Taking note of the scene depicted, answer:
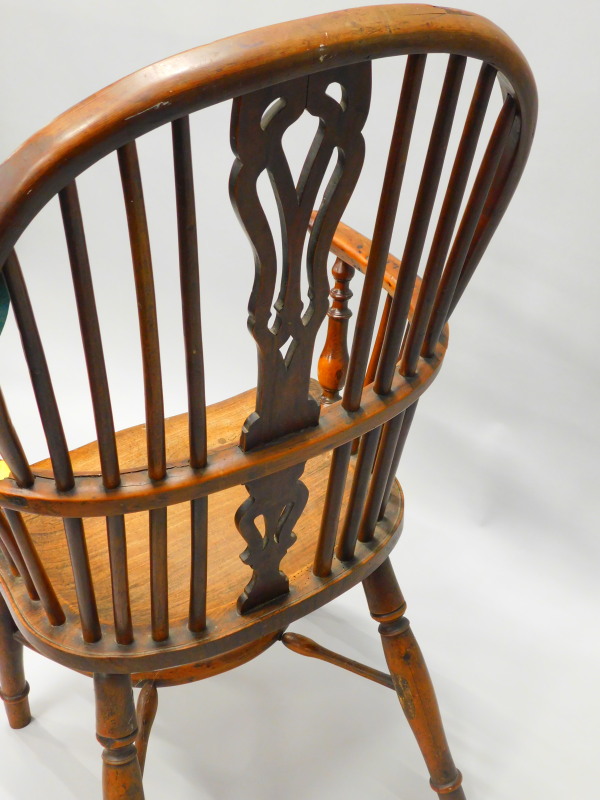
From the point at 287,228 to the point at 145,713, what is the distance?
31.9 inches

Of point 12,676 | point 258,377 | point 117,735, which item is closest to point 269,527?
point 258,377

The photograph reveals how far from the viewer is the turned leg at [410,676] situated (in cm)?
131

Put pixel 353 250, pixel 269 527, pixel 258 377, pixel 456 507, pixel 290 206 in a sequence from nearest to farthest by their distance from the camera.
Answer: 1. pixel 290 206
2. pixel 258 377
3. pixel 269 527
4. pixel 353 250
5. pixel 456 507

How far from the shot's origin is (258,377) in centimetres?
87

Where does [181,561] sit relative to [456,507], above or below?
above

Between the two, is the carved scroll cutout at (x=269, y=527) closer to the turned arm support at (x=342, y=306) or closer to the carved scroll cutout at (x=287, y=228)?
the carved scroll cutout at (x=287, y=228)

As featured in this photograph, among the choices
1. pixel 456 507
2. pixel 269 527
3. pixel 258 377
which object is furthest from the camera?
pixel 456 507

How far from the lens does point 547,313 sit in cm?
174

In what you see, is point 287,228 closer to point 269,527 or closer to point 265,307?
point 265,307

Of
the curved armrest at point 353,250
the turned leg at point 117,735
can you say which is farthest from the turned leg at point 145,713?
the curved armrest at point 353,250

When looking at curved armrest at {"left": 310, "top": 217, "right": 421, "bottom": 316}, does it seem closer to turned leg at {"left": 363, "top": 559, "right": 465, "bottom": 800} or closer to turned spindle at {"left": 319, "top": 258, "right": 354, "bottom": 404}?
turned spindle at {"left": 319, "top": 258, "right": 354, "bottom": 404}

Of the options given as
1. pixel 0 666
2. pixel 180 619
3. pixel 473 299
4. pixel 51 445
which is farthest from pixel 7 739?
pixel 473 299

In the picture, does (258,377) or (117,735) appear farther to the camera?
(117,735)

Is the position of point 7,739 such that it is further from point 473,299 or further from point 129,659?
point 473,299
